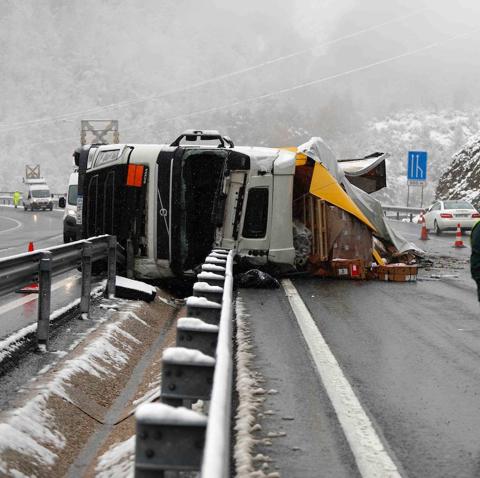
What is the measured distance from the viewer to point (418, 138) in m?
120

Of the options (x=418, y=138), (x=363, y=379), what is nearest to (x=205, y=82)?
(x=418, y=138)

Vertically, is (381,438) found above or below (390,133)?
below

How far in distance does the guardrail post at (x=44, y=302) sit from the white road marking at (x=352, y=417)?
248cm

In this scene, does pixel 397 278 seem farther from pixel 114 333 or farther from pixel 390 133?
pixel 390 133

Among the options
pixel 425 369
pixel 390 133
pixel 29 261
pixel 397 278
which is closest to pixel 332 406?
pixel 425 369

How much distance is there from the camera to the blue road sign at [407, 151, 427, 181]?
4044 centimetres

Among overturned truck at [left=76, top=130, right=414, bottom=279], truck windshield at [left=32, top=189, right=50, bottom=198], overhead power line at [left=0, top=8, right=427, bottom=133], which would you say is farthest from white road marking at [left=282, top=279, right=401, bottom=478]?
overhead power line at [left=0, top=8, right=427, bottom=133]

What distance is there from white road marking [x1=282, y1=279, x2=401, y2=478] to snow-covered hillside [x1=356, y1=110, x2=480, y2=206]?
314ft

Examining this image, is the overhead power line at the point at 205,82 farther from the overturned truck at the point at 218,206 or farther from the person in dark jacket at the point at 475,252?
the person in dark jacket at the point at 475,252

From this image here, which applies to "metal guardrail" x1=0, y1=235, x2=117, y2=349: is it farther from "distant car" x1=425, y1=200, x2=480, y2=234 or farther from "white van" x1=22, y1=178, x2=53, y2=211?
"white van" x1=22, y1=178, x2=53, y2=211

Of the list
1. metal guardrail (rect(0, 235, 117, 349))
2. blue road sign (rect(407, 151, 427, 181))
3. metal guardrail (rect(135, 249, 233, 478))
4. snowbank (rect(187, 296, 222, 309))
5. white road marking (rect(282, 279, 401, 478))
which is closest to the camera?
metal guardrail (rect(135, 249, 233, 478))

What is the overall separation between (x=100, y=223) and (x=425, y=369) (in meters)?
7.93

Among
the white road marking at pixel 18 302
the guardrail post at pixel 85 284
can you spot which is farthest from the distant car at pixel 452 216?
the guardrail post at pixel 85 284

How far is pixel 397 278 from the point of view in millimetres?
14680
